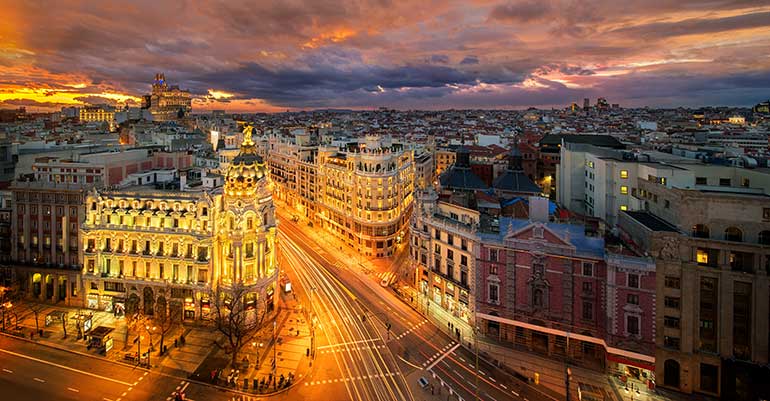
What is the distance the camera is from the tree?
2955 inches

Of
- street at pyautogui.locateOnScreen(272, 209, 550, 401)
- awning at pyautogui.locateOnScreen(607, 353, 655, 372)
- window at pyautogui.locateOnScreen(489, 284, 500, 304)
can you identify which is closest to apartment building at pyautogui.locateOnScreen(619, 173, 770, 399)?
awning at pyautogui.locateOnScreen(607, 353, 655, 372)

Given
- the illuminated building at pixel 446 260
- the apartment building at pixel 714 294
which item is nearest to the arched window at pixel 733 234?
the apartment building at pixel 714 294

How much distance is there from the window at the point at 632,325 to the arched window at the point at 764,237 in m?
18.4

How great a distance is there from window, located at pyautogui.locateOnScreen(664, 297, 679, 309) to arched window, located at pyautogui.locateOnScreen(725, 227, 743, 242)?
10545 mm

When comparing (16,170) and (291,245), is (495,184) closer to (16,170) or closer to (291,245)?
(291,245)

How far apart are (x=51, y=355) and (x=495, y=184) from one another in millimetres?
101387

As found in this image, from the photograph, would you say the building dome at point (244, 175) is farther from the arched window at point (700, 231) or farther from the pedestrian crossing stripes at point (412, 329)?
the arched window at point (700, 231)

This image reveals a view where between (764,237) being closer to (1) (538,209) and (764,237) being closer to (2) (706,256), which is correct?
(2) (706,256)

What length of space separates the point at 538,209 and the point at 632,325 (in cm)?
2410

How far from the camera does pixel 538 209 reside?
80688 mm

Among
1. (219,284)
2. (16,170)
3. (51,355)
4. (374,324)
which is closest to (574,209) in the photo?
(374,324)

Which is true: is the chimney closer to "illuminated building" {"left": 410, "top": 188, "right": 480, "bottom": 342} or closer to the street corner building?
"illuminated building" {"left": 410, "top": 188, "right": 480, "bottom": 342}

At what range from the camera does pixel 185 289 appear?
82125mm

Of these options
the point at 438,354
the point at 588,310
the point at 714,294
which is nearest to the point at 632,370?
the point at 588,310
